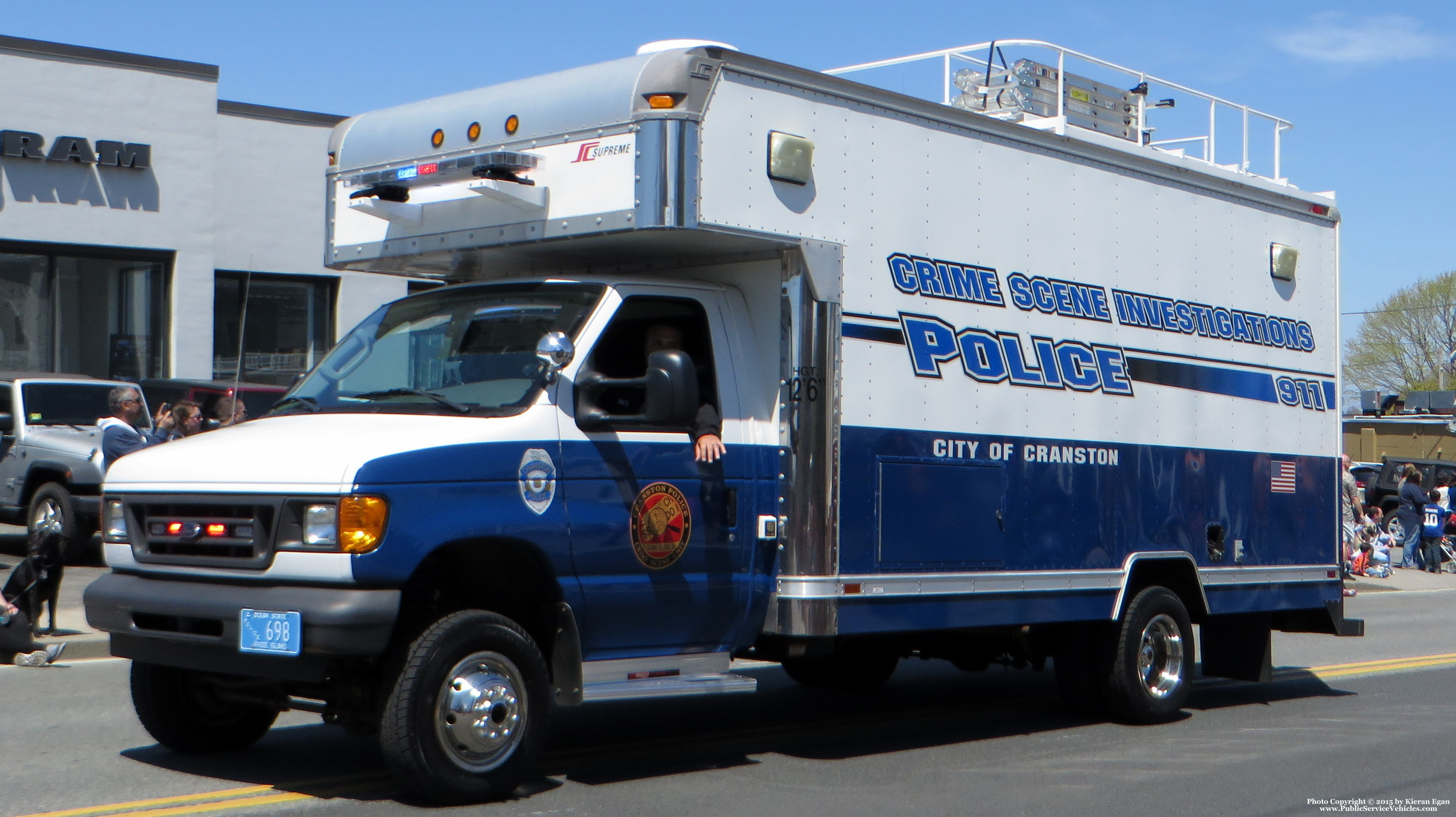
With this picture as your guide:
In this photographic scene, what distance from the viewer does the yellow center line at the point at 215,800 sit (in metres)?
6.06

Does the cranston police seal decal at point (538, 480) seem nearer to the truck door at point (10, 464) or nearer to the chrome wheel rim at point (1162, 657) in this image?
the chrome wheel rim at point (1162, 657)

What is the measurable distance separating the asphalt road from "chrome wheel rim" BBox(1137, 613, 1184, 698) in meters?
0.27

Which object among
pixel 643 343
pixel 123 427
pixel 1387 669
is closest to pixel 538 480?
pixel 643 343

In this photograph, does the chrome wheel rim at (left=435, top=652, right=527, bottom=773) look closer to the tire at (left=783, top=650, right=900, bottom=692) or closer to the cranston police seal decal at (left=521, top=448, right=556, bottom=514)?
the cranston police seal decal at (left=521, top=448, right=556, bottom=514)

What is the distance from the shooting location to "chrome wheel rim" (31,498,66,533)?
35.7 ft

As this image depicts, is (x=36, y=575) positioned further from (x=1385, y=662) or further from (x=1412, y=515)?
(x=1412, y=515)

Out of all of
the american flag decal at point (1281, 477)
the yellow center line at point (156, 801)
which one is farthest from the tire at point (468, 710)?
the american flag decal at point (1281, 477)

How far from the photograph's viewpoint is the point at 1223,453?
9.68m

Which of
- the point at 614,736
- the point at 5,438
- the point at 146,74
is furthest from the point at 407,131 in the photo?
the point at 146,74

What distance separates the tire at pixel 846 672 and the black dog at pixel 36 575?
5.28 metres

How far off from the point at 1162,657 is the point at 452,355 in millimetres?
4925

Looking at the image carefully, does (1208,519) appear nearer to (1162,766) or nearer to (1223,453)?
(1223,453)

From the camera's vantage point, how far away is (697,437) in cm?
704

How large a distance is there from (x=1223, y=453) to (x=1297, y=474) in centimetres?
91
